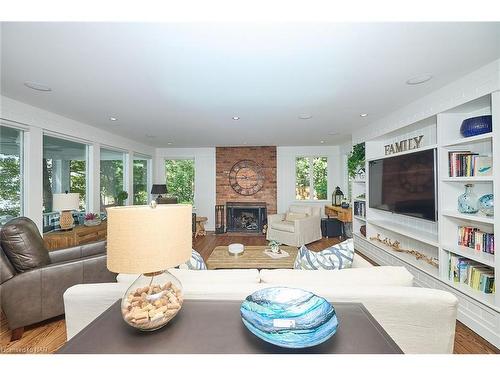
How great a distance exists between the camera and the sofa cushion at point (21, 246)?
1767 mm

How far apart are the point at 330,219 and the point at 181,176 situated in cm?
416

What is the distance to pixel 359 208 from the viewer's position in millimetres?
4070

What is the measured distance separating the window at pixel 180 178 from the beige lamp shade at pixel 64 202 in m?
3.23

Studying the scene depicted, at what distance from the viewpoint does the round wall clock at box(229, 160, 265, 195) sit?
232 inches

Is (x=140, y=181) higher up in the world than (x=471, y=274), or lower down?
higher up

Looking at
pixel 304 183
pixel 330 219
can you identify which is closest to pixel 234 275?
pixel 330 219

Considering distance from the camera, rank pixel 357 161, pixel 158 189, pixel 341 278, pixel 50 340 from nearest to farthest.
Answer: pixel 341 278 → pixel 50 340 → pixel 357 161 → pixel 158 189

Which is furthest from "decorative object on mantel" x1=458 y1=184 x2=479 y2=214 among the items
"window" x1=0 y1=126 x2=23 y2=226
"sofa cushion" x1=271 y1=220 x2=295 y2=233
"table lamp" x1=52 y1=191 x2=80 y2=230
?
"window" x1=0 y1=126 x2=23 y2=226

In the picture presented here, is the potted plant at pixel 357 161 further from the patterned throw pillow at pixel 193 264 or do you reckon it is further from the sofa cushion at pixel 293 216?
the patterned throw pillow at pixel 193 264

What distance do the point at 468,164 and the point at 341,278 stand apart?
1889mm

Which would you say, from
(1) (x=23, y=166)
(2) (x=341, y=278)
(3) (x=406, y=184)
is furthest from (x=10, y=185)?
(3) (x=406, y=184)

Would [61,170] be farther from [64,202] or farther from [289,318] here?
[289,318]

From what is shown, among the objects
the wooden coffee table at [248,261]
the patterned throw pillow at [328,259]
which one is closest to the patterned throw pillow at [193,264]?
the patterned throw pillow at [328,259]
